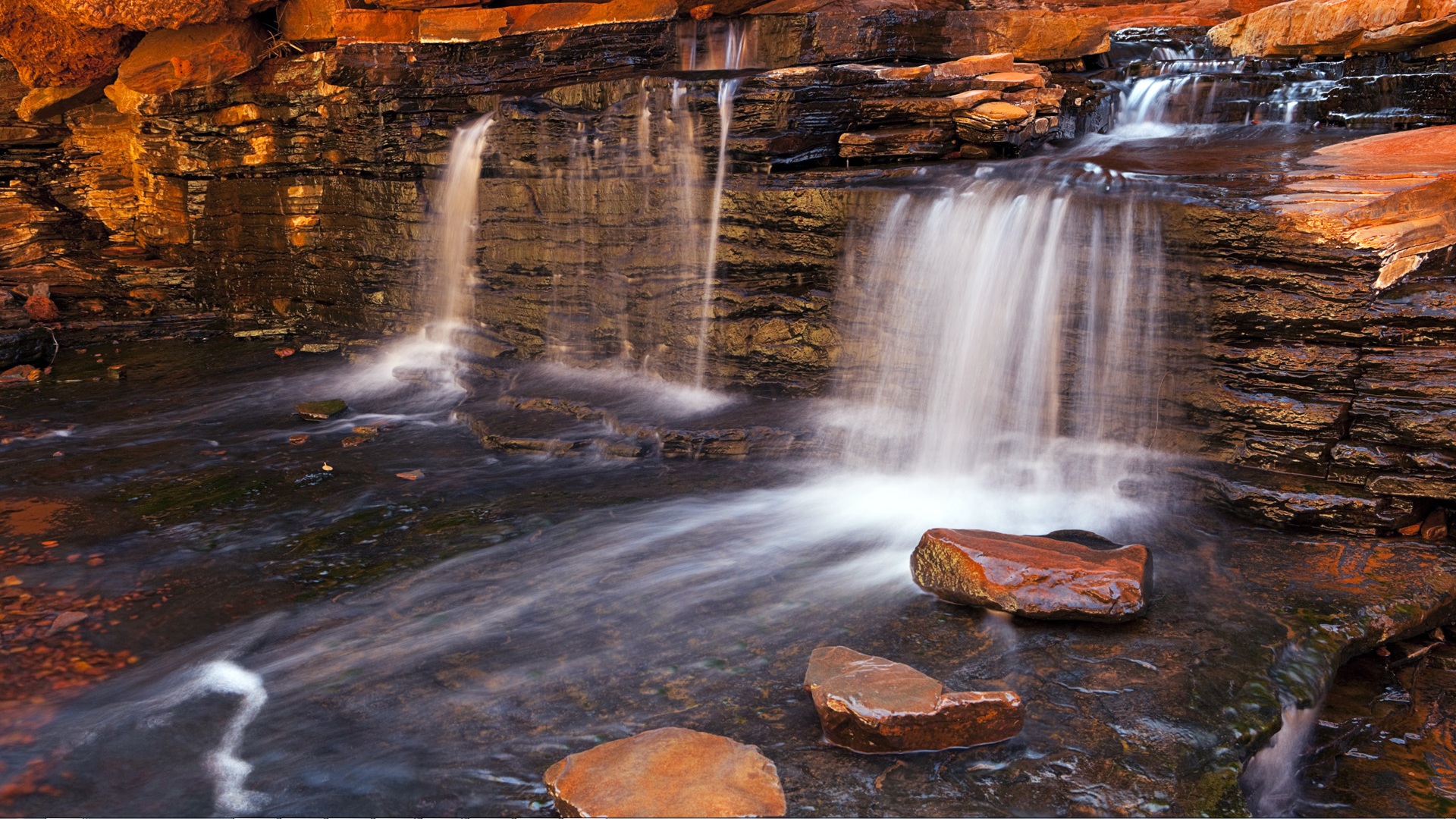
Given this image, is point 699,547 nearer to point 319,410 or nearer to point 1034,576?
point 1034,576

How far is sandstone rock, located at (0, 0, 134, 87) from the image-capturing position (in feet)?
36.5

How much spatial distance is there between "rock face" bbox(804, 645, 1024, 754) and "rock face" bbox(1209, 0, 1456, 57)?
748 cm

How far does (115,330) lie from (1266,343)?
1239 cm

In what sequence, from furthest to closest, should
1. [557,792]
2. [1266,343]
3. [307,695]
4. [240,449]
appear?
[240,449] < [1266,343] < [307,695] < [557,792]

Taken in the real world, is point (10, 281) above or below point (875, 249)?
below

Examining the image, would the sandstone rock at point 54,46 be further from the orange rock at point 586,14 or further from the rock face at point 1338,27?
the rock face at point 1338,27

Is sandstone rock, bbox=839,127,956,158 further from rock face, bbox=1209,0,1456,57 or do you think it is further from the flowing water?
rock face, bbox=1209,0,1456,57

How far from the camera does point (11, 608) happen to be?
5348mm

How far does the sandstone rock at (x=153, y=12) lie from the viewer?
35.2 ft

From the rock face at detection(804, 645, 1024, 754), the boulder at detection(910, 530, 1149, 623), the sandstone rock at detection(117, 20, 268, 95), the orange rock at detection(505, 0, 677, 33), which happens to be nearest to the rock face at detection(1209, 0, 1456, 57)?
the orange rock at detection(505, 0, 677, 33)

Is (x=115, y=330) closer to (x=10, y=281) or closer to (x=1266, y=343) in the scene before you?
(x=10, y=281)

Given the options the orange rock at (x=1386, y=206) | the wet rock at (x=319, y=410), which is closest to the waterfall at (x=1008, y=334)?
the orange rock at (x=1386, y=206)

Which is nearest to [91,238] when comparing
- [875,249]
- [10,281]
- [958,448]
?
[10,281]

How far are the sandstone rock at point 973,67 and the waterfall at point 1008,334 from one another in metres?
1.53
